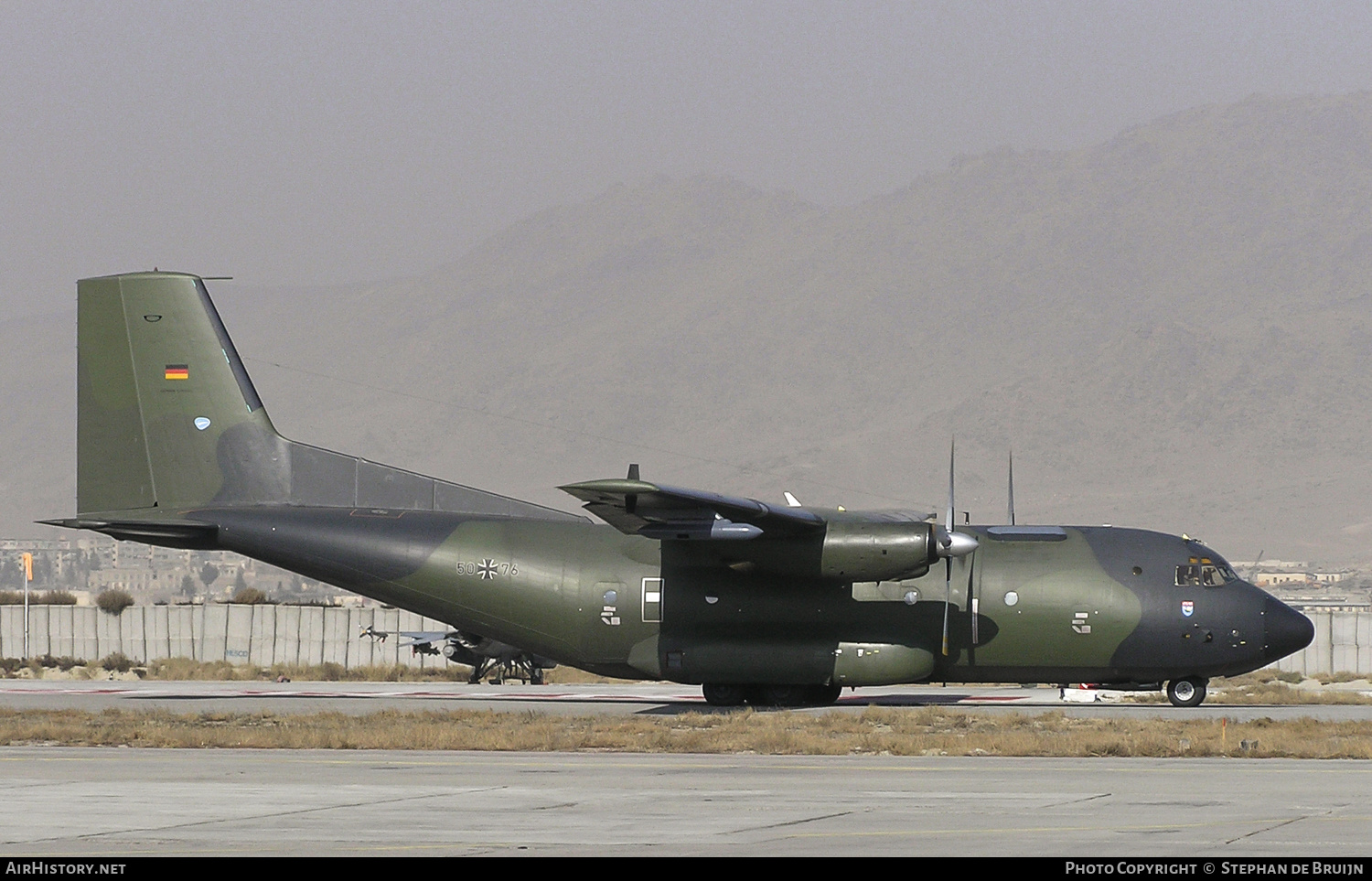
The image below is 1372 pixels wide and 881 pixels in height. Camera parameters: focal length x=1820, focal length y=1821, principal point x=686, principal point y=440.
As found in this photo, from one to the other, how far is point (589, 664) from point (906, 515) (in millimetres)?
6418

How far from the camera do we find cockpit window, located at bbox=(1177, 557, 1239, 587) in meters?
32.9

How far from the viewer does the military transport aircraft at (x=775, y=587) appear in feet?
105

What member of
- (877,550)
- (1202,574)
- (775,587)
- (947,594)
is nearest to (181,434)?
(775,587)

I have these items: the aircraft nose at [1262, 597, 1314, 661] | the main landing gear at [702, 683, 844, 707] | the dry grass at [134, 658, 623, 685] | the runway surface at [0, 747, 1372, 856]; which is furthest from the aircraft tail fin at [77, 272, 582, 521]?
the dry grass at [134, 658, 623, 685]

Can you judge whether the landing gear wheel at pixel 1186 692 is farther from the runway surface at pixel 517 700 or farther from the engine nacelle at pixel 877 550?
the engine nacelle at pixel 877 550

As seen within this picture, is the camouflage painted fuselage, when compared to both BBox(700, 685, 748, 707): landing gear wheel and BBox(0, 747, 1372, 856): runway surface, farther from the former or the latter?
BBox(0, 747, 1372, 856): runway surface

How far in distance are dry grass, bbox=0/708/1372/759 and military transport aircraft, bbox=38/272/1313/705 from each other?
1219mm

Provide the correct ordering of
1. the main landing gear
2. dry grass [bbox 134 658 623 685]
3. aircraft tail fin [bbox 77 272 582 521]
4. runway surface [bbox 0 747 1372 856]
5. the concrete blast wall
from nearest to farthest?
runway surface [bbox 0 747 1372 856] → the main landing gear → aircraft tail fin [bbox 77 272 582 521] → dry grass [bbox 134 658 623 685] → the concrete blast wall

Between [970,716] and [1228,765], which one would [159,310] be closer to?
[970,716]

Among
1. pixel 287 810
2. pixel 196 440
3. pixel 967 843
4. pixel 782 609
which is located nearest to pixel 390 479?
pixel 196 440

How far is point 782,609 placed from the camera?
32500 millimetres

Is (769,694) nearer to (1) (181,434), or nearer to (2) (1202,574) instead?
(2) (1202,574)

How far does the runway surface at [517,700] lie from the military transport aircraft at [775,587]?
1032mm

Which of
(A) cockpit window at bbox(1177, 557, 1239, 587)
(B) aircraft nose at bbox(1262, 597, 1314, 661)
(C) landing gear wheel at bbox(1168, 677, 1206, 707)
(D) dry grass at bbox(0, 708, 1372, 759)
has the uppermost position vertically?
(A) cockpit window at bbox(1177, 557, 1239, 587)
